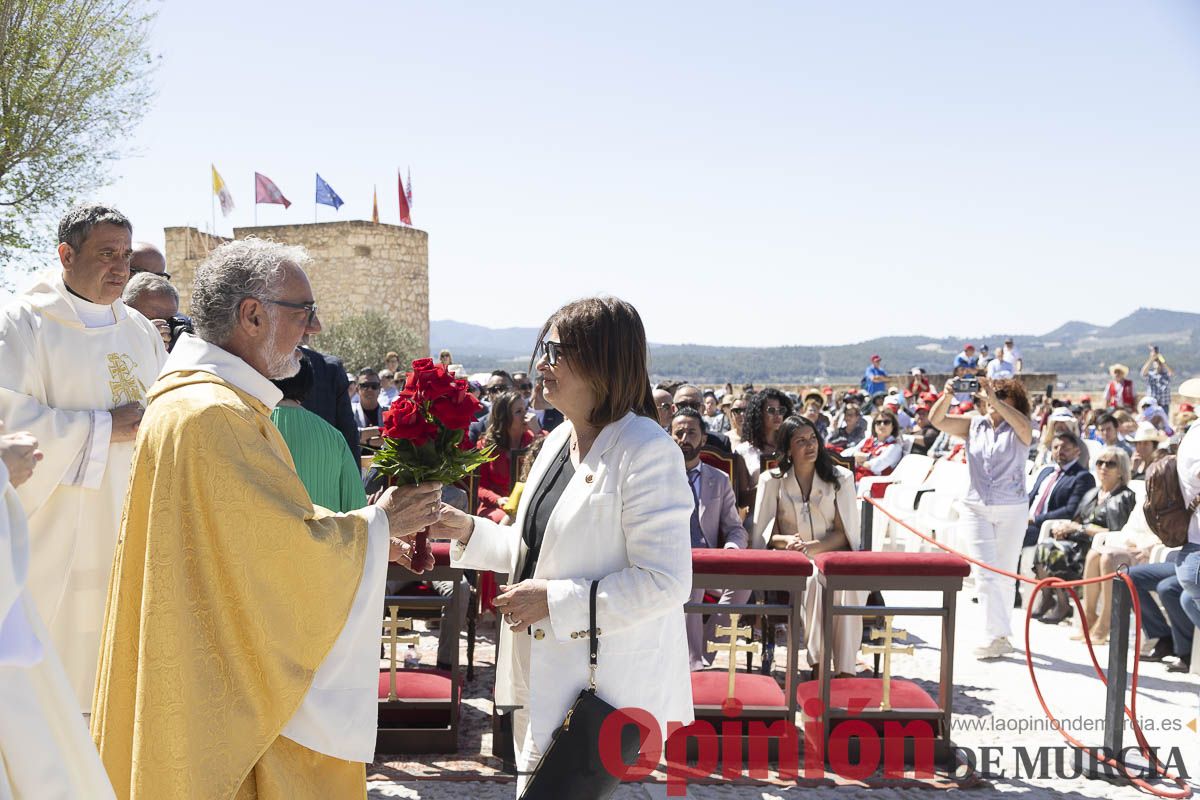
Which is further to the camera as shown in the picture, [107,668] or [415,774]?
[415,774]

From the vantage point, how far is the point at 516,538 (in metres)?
3.14

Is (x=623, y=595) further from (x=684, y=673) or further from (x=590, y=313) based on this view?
(x=590, y=313)

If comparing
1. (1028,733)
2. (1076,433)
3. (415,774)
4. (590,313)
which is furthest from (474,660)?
(1076,433)

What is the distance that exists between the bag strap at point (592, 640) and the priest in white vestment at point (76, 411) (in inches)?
80.0

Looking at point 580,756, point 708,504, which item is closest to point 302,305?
point 580,756

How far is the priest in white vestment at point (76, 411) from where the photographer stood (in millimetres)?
3783

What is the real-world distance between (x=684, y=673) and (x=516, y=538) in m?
0.65

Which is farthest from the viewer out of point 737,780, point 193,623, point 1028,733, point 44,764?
point 1028,733

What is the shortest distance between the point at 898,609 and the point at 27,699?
Answer: 12.9 feet

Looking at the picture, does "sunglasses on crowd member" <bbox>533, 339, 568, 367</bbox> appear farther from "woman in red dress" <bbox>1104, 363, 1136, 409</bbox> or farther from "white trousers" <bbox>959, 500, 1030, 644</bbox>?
"woman in red dress" <bbox>1104, 363, 1136, 409</bbox>

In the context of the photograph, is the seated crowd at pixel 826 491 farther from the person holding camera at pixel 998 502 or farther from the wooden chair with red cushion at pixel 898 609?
the wooden chair with red cushion at pixel 898 609

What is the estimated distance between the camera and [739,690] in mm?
5281

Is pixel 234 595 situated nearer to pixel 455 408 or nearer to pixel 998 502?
pixel 455 408

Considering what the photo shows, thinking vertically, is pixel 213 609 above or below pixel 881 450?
above
